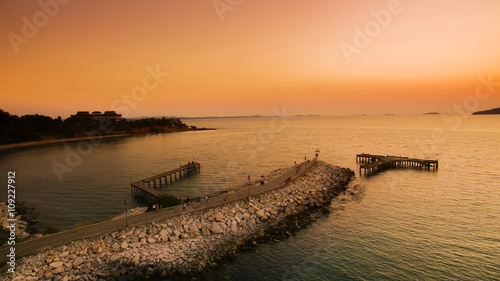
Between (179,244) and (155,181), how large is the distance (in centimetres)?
3391

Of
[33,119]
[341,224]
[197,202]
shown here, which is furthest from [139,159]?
[33,119]

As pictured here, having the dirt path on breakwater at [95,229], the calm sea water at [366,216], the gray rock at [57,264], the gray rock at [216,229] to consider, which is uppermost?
the dirt path on breakwater at [95,229]

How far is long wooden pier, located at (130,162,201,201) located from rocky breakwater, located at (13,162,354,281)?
51.0 feet

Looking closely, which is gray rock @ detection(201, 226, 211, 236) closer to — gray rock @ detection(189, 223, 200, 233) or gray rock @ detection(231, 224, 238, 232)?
gray rock @ detection(189, 223, 200, 233)

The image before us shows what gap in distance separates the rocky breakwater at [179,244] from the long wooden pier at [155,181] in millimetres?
15540

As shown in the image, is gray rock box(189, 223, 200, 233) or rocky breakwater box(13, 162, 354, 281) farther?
gray rock box(189, 223, 200, 233)

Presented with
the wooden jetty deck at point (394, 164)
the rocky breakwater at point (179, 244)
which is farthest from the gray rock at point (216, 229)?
the wooden jetty deck at point (394, 164)

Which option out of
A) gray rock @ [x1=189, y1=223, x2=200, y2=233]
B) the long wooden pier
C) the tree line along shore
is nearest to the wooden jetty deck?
the long wooden pier

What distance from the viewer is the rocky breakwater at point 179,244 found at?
22109 mm

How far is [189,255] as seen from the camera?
25.2m

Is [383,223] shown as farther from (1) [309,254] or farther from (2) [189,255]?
(2) [189,255]

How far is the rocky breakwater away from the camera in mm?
22109

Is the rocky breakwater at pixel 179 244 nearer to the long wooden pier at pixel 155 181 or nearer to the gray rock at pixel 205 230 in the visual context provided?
the gray rock at pixel 205 230

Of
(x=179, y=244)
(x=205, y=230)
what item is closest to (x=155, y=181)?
(x=205, y=230)
